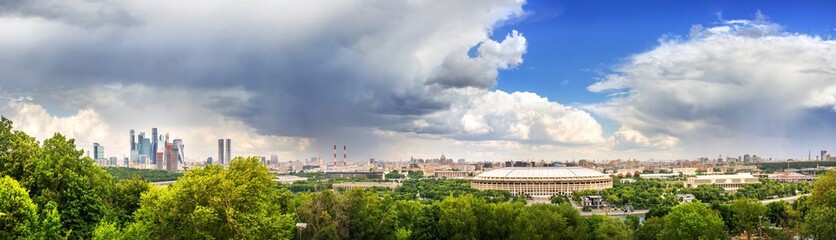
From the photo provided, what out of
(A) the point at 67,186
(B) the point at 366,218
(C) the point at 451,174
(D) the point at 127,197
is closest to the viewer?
(A) the point at 67,186

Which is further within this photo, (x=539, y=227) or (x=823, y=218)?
(x=539, y=227)

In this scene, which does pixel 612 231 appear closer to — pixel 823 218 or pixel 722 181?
pixel 823 218

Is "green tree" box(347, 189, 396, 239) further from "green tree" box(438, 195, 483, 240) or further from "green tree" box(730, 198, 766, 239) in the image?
"green tree" box(730, 198, 766, 239)

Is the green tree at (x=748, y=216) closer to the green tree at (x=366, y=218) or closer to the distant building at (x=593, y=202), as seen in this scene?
the green tree at (x=366, y=218)

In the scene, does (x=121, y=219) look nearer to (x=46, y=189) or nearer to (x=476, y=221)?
(x=46, y=189)

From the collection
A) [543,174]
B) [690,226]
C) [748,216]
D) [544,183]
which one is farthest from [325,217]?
[543,174]

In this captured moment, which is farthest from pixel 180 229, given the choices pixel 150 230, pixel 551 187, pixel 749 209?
pixel 551 187

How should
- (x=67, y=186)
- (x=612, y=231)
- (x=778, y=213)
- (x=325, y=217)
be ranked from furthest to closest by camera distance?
(x=778, y=213) < (x=612, y=231) < (x=325, y=217) < (x=67, y=186)
